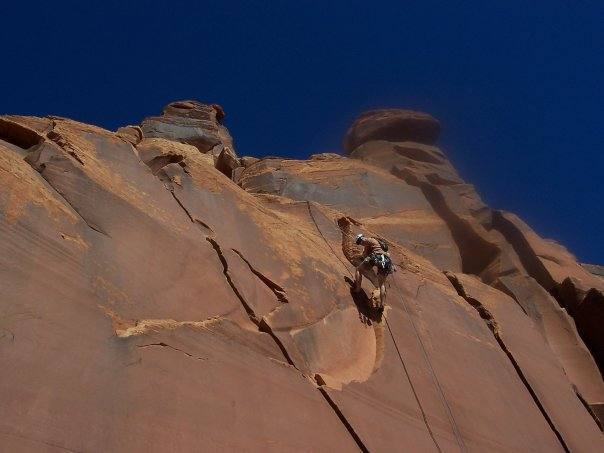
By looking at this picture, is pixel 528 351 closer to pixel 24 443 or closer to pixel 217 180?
pixel 217 180

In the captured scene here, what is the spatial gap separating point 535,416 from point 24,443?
9.59 m

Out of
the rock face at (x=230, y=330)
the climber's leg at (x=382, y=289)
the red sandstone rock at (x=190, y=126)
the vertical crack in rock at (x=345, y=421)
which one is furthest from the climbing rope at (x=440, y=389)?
the red sandstone rock at (x=190, y=126)

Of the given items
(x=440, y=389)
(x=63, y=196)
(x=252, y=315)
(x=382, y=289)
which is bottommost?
(x=252, y=315)

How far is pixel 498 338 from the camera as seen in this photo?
43.7 ft

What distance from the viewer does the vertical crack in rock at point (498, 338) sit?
1151 cm

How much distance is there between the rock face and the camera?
591 cm

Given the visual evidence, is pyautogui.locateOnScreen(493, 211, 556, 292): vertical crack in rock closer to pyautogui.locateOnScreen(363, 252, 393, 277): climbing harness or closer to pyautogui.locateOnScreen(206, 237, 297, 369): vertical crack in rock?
pyautogui.locateOnScreen(363, 252, 393, 277): climbing harness

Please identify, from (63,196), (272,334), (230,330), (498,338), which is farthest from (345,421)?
(498,338)

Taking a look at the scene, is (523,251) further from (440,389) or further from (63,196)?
(63,196)

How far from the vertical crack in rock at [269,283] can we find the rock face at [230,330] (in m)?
0.03

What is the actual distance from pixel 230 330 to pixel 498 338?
7766 mm

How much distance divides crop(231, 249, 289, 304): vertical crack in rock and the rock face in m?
0.03

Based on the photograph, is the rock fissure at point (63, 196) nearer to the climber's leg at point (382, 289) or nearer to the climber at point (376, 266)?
the climber at point (376, 266)

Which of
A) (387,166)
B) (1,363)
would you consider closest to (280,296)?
(1,363)
